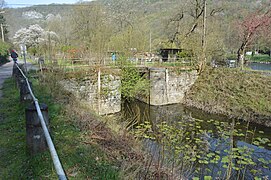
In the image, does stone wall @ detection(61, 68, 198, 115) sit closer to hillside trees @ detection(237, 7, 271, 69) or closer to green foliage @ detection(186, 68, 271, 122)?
green foliage @ detection(186, 68, 271, 122)

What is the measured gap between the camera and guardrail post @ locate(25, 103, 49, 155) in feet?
8.55

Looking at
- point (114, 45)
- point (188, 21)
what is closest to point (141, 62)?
point (114, 45)

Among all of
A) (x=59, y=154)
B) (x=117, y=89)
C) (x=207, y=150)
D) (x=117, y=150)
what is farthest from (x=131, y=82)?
(x=59, y=154)

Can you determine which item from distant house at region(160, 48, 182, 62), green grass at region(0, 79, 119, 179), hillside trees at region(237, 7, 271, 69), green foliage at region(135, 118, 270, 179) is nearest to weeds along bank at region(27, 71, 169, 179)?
green grass at region(0, 79, 119, 179)

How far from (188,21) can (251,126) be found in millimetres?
14226

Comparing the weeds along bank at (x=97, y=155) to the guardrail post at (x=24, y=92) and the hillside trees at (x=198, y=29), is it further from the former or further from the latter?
the hillside trees at (x=198, y=29)

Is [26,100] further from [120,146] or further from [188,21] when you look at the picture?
[188,21]

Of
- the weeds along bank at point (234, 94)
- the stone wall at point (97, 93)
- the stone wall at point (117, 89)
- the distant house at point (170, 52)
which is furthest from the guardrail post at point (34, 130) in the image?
the distant house at point (170, 52)

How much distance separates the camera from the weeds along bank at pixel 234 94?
502 inches

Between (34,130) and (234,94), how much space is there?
1448 centimetres

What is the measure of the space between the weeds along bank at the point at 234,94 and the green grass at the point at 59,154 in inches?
435

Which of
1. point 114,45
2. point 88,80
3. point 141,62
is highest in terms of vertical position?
point 114,45

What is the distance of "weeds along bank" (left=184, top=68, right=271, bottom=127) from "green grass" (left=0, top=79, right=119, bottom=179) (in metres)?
11.1

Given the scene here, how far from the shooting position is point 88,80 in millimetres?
13188
